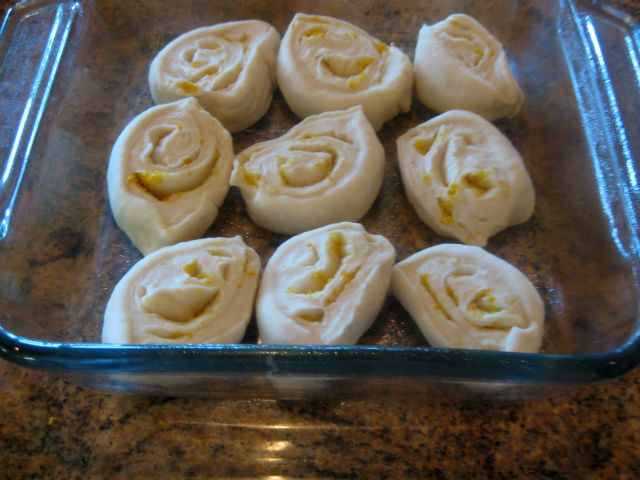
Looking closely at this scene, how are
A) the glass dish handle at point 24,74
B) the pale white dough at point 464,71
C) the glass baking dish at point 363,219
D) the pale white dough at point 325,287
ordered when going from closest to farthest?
the glass baking dish at point 363,219 < the pale white dough at point 325,287 < the glass dish handle at point 24,74 < the pale white dough at point 464,71

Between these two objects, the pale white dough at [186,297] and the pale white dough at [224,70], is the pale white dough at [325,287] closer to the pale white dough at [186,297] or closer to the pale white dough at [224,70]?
the pale white dough at [186,297]

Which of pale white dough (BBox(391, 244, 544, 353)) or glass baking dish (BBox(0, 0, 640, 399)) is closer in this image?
glass baking dish (BBox(0, 0, 640, 399))

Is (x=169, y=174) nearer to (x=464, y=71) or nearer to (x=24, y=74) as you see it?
(x=24, y=74)

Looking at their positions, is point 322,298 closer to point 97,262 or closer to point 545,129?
point 97,262

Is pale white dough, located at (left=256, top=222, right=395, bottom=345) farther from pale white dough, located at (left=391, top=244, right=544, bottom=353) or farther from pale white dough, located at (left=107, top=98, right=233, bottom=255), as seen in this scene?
pale white dough, located at (left=107, top=98, right=233, bottom=255)

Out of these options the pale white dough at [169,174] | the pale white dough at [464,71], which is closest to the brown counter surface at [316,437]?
the pale white dough at [169,174]

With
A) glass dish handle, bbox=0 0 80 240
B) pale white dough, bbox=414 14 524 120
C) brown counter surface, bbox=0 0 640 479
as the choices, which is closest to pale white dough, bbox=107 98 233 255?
glass dish handle, bbox=0 0 80 240
